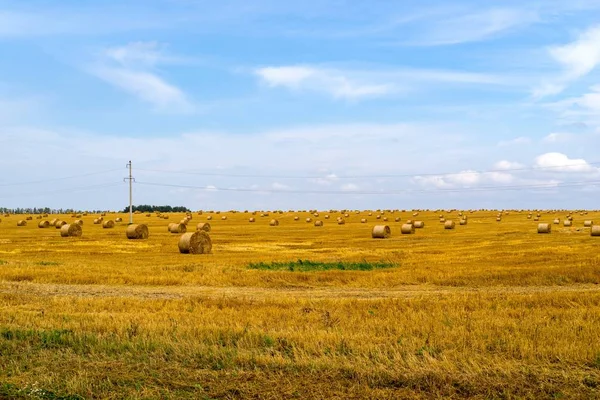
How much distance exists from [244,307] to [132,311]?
9.61 feet

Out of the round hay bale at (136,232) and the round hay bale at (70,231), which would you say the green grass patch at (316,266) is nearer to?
the round hay bale at (136,232)

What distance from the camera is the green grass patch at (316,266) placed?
89.9 ft

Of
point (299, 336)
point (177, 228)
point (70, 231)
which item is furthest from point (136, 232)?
point (299, 336)

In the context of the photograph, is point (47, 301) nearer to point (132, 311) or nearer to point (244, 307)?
point (132, 311)

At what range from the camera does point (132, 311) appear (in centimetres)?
1534

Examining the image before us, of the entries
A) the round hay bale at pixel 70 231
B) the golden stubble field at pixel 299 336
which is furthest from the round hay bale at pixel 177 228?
the golden stubble field at pixel 299 336

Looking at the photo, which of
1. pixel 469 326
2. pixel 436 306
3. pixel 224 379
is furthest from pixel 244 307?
pixel 224 379

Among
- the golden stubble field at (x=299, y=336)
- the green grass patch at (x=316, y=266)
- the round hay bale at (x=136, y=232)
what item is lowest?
the green grass patch at (x=316, y=266)

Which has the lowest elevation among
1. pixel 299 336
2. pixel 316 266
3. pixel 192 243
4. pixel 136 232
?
pixel 316 266

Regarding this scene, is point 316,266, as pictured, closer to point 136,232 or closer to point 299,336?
point 299,336

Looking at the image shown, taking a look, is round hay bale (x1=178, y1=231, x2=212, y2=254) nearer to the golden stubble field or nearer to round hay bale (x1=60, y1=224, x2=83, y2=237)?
the golden stubble field

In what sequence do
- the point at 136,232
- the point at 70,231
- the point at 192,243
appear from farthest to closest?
1. the point at 70,231
2. the point at 136,232
3. the point at 192,243

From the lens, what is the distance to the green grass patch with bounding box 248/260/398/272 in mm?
27409

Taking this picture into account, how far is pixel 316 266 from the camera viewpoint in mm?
28281
